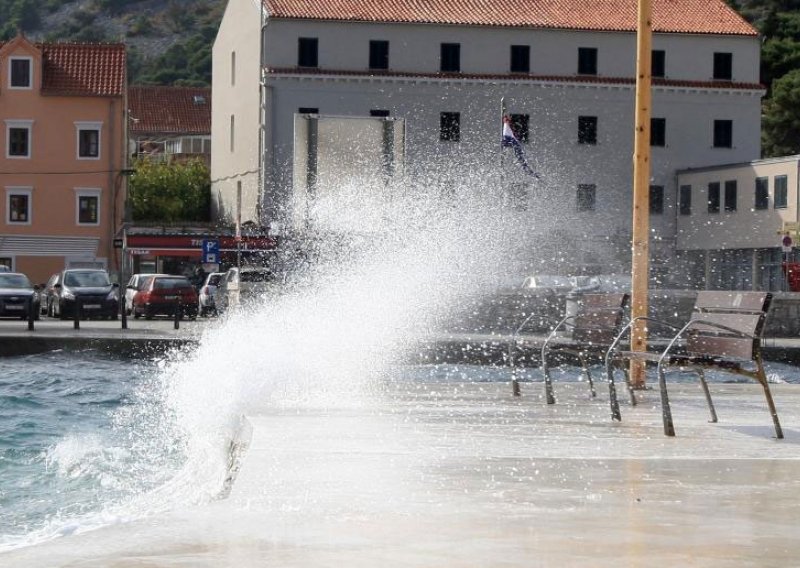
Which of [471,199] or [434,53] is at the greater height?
[434,53]

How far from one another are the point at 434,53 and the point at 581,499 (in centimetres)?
6702

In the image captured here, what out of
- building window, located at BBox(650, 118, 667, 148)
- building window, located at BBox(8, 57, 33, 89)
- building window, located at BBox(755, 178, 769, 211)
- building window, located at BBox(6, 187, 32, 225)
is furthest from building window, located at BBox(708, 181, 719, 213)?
building window, located at BBox(8, 57, 33, 89)

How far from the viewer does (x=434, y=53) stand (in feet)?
240

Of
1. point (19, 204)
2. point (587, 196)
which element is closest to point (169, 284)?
point (19, 204)

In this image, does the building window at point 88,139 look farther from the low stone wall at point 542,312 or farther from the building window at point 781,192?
the low stone wall at point 542,312

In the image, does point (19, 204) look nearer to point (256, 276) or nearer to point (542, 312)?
point (256, 276)

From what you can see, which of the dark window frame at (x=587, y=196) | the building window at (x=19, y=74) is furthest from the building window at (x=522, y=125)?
the building window at (x=19, y=74)

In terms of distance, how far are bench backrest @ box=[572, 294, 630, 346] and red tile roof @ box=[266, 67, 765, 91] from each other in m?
58.4

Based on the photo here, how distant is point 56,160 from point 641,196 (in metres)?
63.3

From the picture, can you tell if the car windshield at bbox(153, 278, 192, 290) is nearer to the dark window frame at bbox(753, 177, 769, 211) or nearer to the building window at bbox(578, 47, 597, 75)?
the dark window frame at bbox(753, 177, 769, 211)

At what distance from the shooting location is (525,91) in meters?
73.6

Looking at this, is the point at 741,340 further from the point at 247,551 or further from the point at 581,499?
the point at 247,551

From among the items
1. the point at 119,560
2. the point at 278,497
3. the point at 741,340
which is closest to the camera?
the point at 119,560

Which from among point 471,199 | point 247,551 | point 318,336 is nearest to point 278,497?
point 247,551
